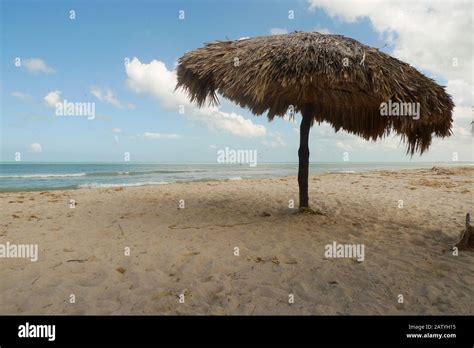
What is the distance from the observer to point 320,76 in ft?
14.7

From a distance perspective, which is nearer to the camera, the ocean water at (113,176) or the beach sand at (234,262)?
the beach sand at (234,262)

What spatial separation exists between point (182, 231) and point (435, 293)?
3.52 m

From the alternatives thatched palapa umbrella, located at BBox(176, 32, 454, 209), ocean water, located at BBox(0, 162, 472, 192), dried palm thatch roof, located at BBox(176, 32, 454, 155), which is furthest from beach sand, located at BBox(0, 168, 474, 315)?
Result: ocean water, located at BBox(0, 162, 472, 192)

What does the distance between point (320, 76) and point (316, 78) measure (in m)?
0.06

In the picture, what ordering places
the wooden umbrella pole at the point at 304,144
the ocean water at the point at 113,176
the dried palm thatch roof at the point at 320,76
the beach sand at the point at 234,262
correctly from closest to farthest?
the beach sand at the point at 234,262
the dried palm thatch roof at the point at 320,76
the wooden umbrella pole at the point at 304,144
the ocean water at the point at 113,176

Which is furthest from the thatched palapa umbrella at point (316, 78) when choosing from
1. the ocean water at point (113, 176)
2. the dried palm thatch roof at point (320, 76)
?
the ocean water at point (113, 176)

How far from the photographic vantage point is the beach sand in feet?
9.57

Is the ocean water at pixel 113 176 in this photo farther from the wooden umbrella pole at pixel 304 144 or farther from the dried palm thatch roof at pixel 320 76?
the dried palm thatch roof at pixel 320 76

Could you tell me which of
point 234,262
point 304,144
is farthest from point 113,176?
point 234,262

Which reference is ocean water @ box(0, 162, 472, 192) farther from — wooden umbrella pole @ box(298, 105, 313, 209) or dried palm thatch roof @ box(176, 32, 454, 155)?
dried palm thatch roof @ box(176, 32, 454, 155)

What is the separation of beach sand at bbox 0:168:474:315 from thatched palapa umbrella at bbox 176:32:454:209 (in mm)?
1473

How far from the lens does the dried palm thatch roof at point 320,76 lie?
453 centimetres

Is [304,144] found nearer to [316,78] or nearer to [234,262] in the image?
[316,78]
